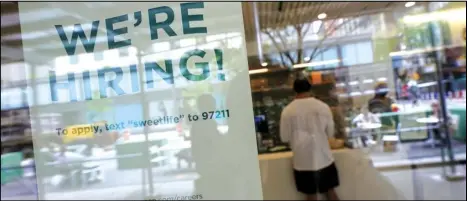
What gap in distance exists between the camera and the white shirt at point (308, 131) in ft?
12.2

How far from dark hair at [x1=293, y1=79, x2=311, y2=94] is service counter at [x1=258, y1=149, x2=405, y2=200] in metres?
0.56

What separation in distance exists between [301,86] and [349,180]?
967mm

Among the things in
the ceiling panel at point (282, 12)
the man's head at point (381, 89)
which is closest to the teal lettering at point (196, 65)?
the ceiling panel at point (282, 12)

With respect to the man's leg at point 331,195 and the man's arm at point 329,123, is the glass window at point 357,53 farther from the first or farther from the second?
the man's leg at point 331,195

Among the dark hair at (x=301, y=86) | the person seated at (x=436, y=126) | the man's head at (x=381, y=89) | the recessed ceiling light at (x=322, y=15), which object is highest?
the recessed ceiling light at (x=322, y=15)

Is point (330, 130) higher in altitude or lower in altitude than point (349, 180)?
higher

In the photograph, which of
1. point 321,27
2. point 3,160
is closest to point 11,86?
point 3,160

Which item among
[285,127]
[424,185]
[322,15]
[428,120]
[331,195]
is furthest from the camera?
[428,120]

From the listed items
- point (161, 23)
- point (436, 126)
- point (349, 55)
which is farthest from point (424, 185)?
point (161, 23)

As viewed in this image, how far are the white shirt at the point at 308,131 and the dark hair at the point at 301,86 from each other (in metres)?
0.11

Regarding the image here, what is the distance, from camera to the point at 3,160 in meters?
4.73

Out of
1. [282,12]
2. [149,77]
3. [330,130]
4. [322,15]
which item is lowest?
[330,130]

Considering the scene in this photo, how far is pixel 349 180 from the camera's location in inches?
158

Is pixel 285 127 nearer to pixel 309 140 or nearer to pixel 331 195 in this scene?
pixel 309 140
